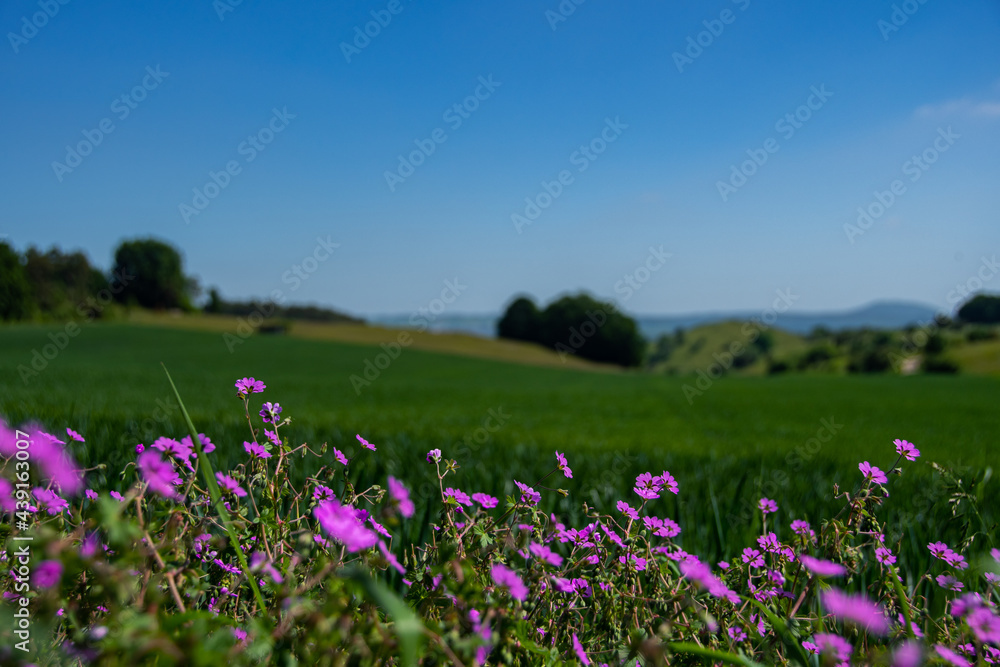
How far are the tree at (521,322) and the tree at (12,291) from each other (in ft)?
228

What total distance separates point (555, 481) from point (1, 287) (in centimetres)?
8200

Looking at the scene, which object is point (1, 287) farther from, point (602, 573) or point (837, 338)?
point (837, 338)

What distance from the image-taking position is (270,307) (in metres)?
87.3

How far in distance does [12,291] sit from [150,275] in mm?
26272

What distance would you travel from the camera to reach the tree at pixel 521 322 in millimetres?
102000

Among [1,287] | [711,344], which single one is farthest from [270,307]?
[711,344]

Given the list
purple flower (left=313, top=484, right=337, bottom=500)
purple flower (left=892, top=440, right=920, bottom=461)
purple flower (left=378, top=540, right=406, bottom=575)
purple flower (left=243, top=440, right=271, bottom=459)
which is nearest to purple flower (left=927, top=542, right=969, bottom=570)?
purple flower (left=892, top=440, right=920, bottom=461)

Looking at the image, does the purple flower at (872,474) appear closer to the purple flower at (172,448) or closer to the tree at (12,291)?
the purple flower at (172,448)

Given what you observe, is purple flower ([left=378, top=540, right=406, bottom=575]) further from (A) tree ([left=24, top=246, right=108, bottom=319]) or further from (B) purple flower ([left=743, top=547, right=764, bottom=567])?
(A) tree ([left=24, top=246, right=108, bottom=319])

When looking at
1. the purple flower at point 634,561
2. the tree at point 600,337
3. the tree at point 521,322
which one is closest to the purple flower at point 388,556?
the purple flower at point 634,561

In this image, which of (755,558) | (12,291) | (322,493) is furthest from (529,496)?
(12,291)

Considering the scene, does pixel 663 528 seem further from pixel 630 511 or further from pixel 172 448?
pixel 172 448

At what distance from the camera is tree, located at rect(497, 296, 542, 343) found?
102 metres

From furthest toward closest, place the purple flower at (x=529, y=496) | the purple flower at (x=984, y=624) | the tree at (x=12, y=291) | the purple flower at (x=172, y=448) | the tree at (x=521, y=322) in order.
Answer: the tree at (x=521, y=322) < the tree at (x=12, y=291) < the purple flower at (x=529, y=496) < the purple flower at (x=172, y=448) < the purple flower at (x=984, y=624)
